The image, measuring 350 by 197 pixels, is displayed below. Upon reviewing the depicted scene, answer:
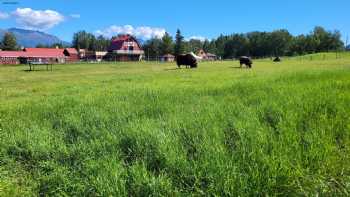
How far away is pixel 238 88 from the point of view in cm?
982

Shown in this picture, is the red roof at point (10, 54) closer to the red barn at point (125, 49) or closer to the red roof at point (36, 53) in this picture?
the red roof at point (36, 53)

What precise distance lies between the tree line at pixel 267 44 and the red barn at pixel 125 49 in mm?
10281

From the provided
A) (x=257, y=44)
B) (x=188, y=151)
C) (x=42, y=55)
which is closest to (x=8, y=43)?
(x=42, y=55)

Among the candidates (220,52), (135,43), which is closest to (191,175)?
(135,43)

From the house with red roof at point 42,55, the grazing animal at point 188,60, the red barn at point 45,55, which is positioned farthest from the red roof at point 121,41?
the grazing animal at point 188,60

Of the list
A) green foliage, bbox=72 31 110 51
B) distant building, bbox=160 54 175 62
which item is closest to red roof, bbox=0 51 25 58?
distant building, bbox=160 54 175 62

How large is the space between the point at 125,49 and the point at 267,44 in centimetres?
5242

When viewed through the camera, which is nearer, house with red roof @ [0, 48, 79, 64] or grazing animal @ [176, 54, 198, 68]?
grazing animal @ [176, 54, 198, 68]

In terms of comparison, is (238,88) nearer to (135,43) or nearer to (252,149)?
(252,149)

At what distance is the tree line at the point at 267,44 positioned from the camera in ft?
381

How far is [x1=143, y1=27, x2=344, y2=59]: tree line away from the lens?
4572 inches

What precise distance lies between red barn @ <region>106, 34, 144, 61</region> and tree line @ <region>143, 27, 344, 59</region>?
33.7 ft

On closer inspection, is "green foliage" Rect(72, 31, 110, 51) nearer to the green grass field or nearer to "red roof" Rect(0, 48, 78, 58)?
"red roof" Rect(0, 48, 78, 58)

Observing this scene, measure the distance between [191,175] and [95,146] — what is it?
1757 millimetres
